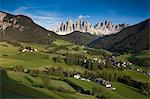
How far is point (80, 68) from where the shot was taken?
157m

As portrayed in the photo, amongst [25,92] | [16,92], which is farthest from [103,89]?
[16,92]

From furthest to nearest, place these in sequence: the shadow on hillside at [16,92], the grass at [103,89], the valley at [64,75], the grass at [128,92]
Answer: the grass at [128,92], the valley at [64,75], the grass at [103,89], the shadow on hillside at [16,92]

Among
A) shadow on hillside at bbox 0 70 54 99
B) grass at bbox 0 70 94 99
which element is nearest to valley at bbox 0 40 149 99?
grass at bbox 0 70 94 99

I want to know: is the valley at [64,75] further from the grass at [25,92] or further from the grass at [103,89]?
the grass at [25,92]

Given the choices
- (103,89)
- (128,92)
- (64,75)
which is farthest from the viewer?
(64,75)

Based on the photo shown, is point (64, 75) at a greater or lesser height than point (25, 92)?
greater

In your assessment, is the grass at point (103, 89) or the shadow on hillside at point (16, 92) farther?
the grass at point (103, 89)

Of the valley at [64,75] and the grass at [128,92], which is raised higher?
the valley at [64,75]

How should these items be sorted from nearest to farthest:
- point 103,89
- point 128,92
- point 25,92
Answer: point 25,92 → point 103,89 → point 128,92

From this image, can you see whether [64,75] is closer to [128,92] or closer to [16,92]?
[128,92]

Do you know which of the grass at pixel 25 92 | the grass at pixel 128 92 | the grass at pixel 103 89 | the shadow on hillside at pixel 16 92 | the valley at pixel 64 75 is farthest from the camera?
the grass at pixel 128 92

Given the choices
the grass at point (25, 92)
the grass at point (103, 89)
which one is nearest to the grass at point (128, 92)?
the grass at point (103, 89)

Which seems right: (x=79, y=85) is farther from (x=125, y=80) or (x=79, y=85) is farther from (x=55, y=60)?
(x=55, y=60)

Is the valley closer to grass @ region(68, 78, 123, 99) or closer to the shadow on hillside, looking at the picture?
grass @ region(68, 78, 123, 99)
